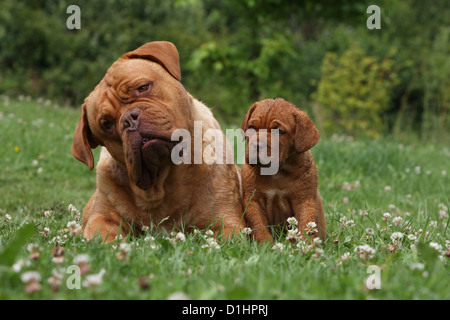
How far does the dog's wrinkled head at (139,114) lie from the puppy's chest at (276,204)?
0.79m

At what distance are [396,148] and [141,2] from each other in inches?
476

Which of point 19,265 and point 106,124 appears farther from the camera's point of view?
point 106,124

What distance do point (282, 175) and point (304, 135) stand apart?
1.15 ft

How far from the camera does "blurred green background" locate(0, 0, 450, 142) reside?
13.0 m

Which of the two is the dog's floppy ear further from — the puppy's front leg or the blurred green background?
the blurred green background

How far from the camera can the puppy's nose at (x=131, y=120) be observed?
331 cm

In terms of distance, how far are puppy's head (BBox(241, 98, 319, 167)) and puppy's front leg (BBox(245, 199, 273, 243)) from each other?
36cm

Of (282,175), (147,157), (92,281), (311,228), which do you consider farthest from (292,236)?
(92,281)

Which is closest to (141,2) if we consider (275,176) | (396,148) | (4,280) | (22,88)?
(22,88)

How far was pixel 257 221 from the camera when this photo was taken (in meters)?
3.88

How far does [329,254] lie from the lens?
131 inches

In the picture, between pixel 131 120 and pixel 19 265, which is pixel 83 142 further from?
pixel 19 265

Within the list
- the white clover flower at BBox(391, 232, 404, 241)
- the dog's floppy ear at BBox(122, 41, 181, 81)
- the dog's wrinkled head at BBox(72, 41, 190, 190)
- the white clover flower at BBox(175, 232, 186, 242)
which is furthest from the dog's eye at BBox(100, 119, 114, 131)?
the white clover flower at BBox(391, 232, 404, 241)
